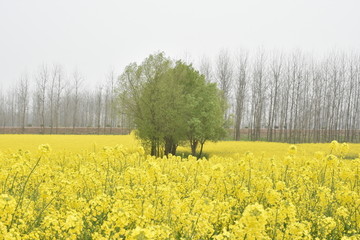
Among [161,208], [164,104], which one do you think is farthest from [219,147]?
[161,208]

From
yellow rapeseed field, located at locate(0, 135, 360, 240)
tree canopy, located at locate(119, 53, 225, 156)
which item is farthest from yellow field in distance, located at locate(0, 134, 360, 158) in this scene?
yellow rapeseed field, located at locate(0, 135, 360, 240)

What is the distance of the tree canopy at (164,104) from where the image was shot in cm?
1922

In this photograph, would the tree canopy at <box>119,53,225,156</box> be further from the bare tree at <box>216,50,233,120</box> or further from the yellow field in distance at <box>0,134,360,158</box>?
the bare tree at <box>216,50,233,120</box>

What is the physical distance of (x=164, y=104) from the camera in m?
19.2

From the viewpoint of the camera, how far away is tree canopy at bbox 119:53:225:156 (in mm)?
19219

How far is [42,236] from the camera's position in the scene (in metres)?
4.20

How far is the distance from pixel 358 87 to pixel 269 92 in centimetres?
1259

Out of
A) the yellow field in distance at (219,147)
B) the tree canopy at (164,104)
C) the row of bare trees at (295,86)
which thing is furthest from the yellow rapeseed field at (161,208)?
the row of bare trees at (295,86)

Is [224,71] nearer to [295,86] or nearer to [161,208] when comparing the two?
[295,86]

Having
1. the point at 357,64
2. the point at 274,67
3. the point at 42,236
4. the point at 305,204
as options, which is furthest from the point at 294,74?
the point at 42,236

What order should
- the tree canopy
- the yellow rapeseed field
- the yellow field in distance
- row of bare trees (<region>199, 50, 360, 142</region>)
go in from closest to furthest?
the yellow rapeseed field < the tree canopy < the yellow field in distance < row of bare trees (<region>199, 50, 360, 142</region>)

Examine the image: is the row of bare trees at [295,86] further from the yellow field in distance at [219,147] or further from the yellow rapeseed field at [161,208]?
the yellow rapeseed field at [161,208]

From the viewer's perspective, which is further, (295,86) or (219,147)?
(295,86)

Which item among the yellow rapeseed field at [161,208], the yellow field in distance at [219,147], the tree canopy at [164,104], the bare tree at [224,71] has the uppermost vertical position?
the bare tree at [224,71]
